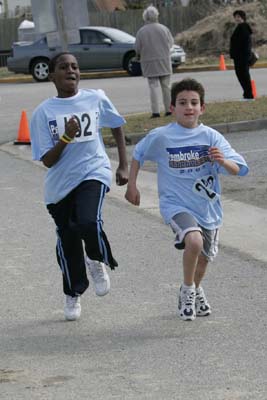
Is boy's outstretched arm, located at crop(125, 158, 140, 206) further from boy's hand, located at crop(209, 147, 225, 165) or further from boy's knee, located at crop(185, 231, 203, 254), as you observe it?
boy's hand, located at crop(209, 147, 225, 165)

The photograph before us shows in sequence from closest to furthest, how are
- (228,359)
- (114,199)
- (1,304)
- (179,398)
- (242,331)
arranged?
(179,398) < (228,359) < (242,331) < (1,304) < (114,199)

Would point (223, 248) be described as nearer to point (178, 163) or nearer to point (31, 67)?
point (178, 163)

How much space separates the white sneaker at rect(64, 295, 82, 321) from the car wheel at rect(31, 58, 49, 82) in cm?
2775

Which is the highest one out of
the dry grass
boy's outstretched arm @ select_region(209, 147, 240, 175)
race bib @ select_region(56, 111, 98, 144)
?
race bib @ select_region(56, 111, 98, 144)

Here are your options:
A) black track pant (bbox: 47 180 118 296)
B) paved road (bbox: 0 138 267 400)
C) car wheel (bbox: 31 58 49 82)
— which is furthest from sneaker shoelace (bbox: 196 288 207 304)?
car wheel (bbox: 31 58 49 82)

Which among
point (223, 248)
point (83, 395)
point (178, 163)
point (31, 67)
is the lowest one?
point (31, 67)

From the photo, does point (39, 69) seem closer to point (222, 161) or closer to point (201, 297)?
point (201, 297)

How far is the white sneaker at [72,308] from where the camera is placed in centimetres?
718

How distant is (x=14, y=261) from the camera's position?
361 inches

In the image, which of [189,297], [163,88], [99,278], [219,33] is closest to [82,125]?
[99,278]

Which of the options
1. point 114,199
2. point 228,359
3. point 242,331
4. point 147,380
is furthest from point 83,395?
point 114,199

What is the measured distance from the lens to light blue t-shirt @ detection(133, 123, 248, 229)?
6902mm

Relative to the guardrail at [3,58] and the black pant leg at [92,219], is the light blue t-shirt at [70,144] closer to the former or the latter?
the black pant leg at [92,219]

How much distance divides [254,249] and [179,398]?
4.03 metres
